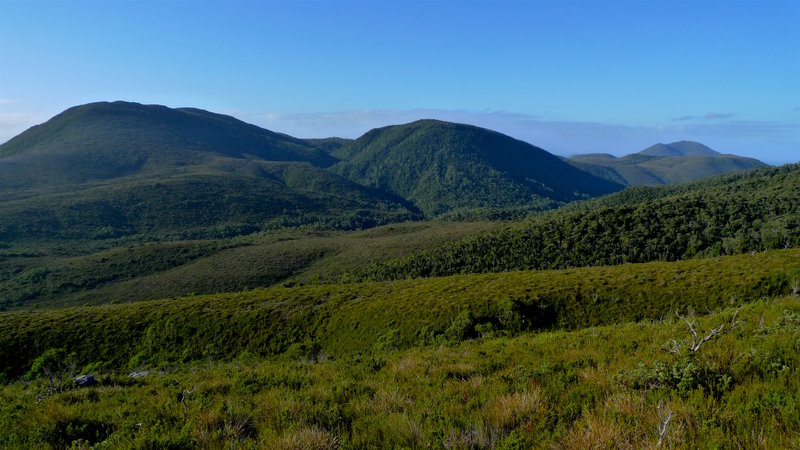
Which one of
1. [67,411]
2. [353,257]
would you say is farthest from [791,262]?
[353,257]

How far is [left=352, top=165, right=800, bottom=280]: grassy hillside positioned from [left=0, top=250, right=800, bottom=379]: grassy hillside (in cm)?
2354

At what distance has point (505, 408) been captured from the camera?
475 centimetres

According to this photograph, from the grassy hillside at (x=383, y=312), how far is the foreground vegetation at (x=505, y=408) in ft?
52.8

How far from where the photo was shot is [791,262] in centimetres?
2606

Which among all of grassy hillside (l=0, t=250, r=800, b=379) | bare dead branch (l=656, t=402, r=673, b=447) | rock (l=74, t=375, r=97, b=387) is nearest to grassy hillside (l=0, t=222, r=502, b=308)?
grassy hillside (l=0, t=250, r=800, b=379)

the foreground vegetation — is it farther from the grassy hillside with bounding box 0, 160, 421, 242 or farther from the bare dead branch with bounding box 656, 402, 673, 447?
the grassy hillside with bounding box 0, 160, 421, 242

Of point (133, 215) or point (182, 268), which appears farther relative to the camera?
point (133, 215)

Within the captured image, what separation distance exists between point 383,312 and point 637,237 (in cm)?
4531

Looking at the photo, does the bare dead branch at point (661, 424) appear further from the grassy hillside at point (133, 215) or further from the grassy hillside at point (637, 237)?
the grassy hillside at point (133, 215)

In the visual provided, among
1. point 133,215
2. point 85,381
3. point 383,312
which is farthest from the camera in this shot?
point 133,215

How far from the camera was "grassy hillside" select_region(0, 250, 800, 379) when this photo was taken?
81.8ft

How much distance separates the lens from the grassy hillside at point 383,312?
81.8 feet

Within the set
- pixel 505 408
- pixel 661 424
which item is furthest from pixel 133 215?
pixel 661 424

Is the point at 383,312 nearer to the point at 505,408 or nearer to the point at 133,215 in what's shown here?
the point at 505,408
